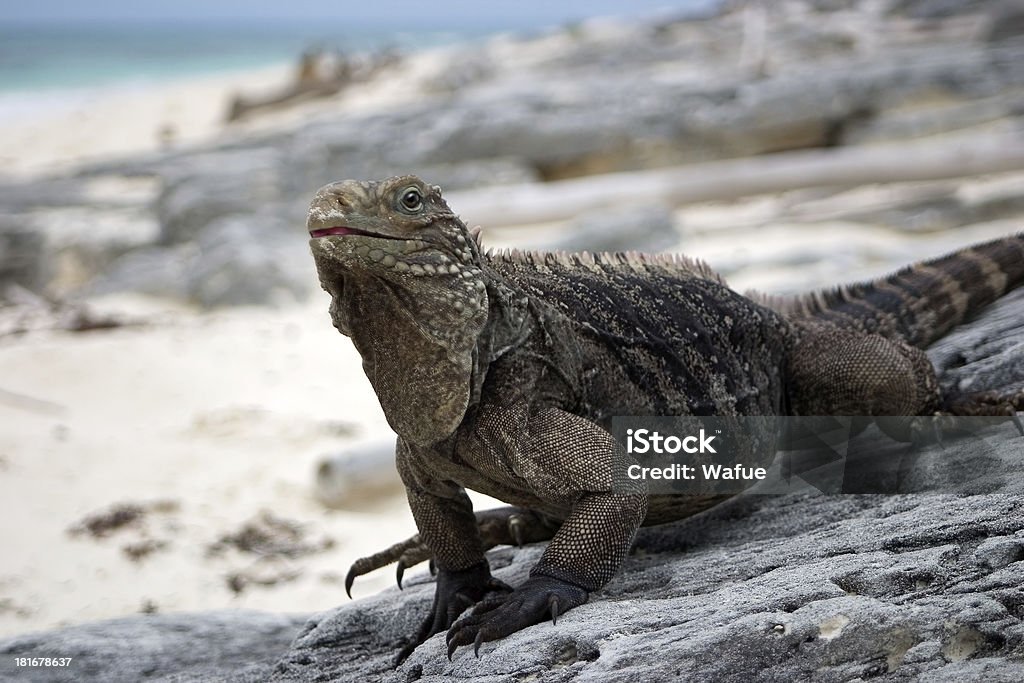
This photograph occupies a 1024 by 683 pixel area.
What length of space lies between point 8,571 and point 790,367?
5104 millimetres

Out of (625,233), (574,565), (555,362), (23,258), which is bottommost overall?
(574,565)

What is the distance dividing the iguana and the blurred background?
2.41m

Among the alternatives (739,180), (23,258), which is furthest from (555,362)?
(23,258)

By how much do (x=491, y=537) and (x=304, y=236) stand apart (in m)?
10.7

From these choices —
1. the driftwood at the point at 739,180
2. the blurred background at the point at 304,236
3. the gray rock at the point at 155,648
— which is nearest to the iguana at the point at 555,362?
the gray rock at the point at 155,648

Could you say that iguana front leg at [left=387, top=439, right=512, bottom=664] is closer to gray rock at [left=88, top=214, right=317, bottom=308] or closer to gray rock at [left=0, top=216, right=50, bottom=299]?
gray rock at [left=88, top=214, right=317, bottom=308]

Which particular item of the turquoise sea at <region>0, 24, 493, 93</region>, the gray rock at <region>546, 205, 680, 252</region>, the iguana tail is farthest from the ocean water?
the iguana tail

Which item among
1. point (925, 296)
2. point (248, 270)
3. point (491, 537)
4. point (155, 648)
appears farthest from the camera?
point (248, 270)

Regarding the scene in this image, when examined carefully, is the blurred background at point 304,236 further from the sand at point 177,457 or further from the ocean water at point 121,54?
the ocean water at point 121,54

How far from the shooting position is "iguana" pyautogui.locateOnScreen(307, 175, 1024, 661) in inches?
134

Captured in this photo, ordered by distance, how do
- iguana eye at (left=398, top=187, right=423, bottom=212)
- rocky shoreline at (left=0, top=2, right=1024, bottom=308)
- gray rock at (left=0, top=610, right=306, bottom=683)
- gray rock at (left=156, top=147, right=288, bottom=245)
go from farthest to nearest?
gray rock at (left=156, top=147, right=288, bottom=245)
rocky shoreline at (left=0, top=2, right=1024, bottom=308)
gray rock at (left=0, top=610, right=306, bottom=683)
iguana eye at (left=398, top=187, right=423, bottom=212)

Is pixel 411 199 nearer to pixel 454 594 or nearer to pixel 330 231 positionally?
pixel 330 231

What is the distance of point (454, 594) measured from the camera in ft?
13.2

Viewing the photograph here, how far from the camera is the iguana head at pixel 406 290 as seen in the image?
10.7 feet
